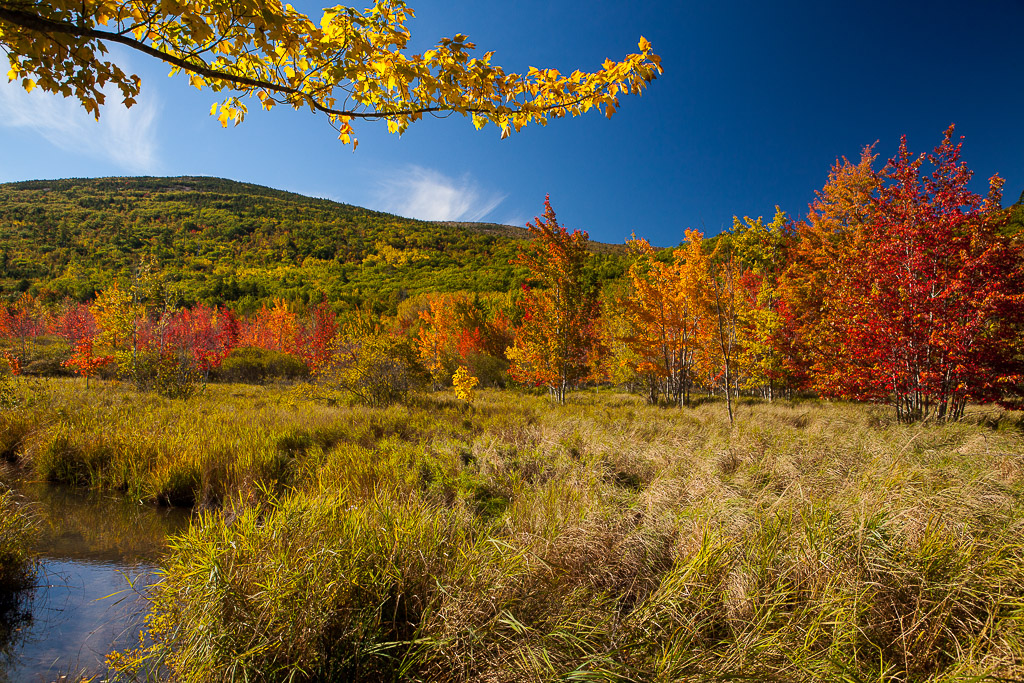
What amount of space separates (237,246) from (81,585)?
256 ft

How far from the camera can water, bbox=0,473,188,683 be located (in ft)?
9.54

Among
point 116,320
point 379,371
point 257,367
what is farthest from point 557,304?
point 257,367

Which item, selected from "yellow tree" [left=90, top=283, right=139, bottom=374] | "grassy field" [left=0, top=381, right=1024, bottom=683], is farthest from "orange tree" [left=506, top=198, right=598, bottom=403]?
"yellow tree" [left=90, top=283, right=139, bottom=374]

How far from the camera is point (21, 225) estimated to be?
64.0m

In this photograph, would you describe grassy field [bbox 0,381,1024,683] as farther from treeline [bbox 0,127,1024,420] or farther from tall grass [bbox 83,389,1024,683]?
treeline [bbox 0,127,1024,420]

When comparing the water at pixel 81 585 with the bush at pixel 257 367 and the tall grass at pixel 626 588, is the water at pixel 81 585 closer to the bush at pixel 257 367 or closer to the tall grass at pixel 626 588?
the tall grass at pixel 626 588

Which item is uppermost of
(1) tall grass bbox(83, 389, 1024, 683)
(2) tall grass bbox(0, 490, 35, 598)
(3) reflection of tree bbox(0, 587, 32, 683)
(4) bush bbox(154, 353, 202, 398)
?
(4) bush bbox(154, 353, 202, 398)

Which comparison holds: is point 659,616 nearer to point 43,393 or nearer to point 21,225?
point 43,393

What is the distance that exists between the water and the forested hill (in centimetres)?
3983

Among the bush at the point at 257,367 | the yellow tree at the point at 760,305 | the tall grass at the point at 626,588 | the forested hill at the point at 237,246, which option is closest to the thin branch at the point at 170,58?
the tall grass at the point at 626,588

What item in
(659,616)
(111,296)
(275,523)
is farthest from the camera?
(111,296)

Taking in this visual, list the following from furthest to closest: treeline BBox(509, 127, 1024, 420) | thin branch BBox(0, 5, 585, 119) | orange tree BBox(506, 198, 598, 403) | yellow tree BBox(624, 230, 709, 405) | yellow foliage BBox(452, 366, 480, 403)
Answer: orange tree BBox(506, 198, 598, 403), yellow tree BBox(624, 230, 709, 405), yellow foliage BBox(452, 366, 480, 403), treeline BBox(509, 127, 1024, 420), thin branch BBox(0, 5, 585, 119)

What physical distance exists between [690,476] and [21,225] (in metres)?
97.2

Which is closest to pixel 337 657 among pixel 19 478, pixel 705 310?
pixel 19 478
